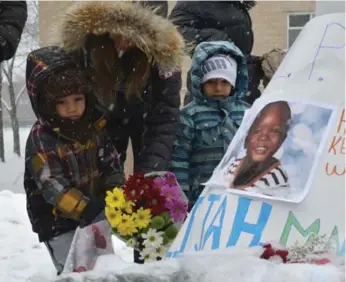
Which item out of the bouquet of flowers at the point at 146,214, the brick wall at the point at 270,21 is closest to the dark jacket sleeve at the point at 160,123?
the bouquet of flowers at the point at 146,214

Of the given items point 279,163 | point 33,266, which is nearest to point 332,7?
point 279,163

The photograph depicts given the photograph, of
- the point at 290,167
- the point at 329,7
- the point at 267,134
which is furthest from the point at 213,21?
the point at 290,167

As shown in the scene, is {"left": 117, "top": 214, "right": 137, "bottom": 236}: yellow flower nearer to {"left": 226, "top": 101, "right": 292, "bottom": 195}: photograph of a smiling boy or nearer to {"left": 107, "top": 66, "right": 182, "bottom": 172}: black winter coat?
{"left": 226, "top": 101, "right": 292, "bottom": 195}: photograph of a smiling boy

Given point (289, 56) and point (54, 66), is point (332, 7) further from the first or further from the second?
point (54, 66)

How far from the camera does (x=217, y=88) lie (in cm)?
459

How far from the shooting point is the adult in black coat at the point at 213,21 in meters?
5.13

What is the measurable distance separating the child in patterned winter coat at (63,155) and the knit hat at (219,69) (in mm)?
820

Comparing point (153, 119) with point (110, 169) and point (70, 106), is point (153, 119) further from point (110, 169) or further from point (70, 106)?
point (70, 106)

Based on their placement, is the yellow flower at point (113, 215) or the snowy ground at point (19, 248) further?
the snowy ground at point (19, 248)

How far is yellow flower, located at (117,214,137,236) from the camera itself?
10.3 ft

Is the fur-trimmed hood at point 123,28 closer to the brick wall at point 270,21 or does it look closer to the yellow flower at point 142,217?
the yellow flower at point 142,217

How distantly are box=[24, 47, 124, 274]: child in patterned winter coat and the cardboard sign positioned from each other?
53.2 inches

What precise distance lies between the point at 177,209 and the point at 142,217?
177 mm

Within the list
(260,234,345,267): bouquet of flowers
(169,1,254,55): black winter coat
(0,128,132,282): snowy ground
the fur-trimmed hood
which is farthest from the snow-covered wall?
(169,1,254,55): black winter coat
